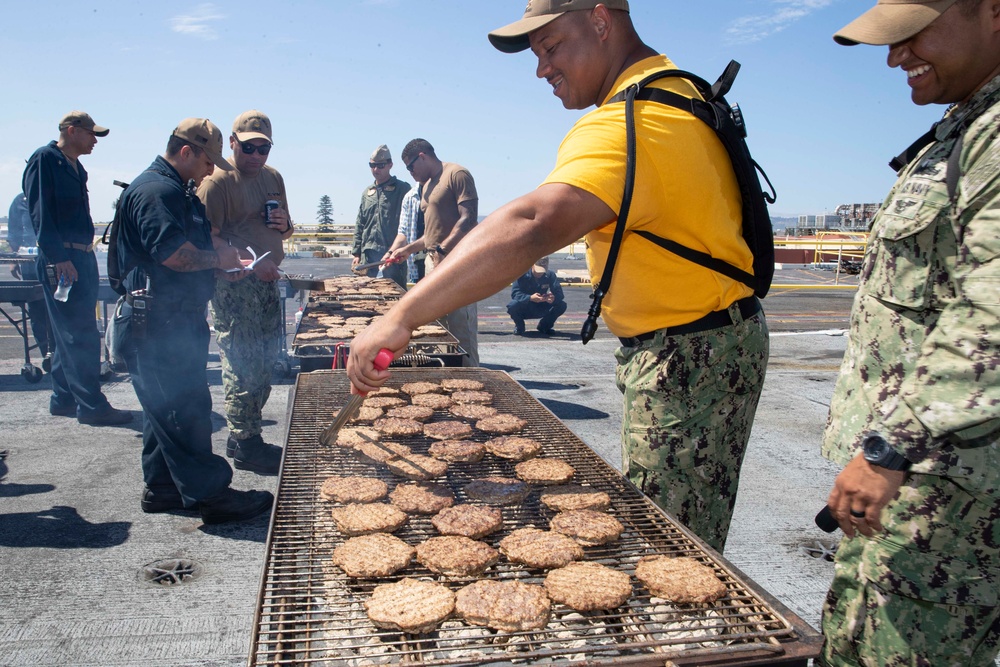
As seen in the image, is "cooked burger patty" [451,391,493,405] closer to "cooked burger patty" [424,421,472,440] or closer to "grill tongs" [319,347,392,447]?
"cooked burger patty" [424,421,472,440]

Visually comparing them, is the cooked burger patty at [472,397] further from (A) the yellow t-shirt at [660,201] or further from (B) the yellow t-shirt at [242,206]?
(B) the yellow t-shirt at [242,206]

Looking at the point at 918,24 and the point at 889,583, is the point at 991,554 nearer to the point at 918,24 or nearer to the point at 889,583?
the point at 889,583

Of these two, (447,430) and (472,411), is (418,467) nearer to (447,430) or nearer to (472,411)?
(447,430)

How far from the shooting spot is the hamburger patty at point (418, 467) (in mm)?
2818

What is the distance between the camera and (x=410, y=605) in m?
1.81

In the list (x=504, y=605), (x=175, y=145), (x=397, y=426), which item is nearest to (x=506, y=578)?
(x=504, y=605)

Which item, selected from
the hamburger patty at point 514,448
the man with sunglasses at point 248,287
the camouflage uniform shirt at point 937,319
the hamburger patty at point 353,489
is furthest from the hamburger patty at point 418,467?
the man with sunglasses at point 248,287

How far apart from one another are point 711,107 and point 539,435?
1.68 m

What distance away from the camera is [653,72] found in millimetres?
2252

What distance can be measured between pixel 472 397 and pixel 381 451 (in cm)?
92

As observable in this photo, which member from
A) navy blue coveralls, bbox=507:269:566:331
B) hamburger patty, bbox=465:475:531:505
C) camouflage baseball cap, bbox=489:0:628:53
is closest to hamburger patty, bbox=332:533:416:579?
hamburger patty, bbox=465:475:531:505

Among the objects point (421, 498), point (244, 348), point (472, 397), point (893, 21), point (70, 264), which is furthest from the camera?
point (70, 264)

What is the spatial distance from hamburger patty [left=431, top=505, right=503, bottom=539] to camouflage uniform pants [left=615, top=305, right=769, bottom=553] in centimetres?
53

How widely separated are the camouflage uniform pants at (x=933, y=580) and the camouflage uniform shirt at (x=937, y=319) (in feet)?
0.37
